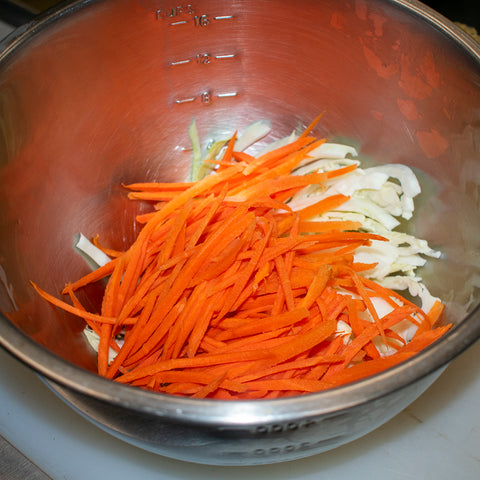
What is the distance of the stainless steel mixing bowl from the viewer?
1.05 metres

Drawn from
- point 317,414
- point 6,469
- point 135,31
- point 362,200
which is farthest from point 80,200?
point 317,414

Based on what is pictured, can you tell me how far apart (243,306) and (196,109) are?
63cm

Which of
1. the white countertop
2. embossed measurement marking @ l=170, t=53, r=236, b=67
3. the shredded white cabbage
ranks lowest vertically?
the white countertop

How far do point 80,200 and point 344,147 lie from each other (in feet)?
2.30

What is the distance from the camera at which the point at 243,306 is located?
106 centimetres

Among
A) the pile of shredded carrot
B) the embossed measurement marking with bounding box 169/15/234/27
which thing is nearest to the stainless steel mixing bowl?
the embossed measurement marking with bounding box 169/15/234/27

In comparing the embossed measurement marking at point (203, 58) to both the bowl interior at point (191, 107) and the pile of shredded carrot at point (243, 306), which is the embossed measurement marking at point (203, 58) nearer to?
the bowl interior at point (191, 107)

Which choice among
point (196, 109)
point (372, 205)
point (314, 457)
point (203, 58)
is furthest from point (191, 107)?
point (314, 457)

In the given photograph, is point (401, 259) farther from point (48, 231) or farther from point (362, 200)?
point (48, 231)

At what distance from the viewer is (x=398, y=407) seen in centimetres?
Answer: 81

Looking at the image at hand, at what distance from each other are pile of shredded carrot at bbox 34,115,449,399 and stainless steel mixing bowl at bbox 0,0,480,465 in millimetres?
107

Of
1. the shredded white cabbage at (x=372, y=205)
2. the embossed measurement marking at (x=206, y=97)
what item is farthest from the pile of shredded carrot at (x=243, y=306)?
the embossed measurement marking at (x=206, y=97)

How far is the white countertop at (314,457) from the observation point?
1001mm

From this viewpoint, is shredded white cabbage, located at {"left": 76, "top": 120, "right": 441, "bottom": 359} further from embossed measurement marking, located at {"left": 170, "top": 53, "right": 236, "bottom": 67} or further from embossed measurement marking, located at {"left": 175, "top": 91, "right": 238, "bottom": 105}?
embossed measurement marking, located at {"left": 170, "top": 53, "right": 236, "bottom": 67}
